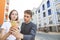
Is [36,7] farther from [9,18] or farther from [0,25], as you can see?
[0,25]

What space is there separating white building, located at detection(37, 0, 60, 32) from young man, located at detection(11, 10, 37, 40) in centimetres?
12

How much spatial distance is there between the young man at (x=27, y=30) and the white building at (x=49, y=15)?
0.39 feet

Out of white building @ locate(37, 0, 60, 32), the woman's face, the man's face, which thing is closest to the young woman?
the woman's face

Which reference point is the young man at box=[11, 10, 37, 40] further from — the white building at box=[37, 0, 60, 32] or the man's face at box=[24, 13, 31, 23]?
the white building at box=[37, 0, 60, 32]

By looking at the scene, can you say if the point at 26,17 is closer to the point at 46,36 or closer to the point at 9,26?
the point at 9,26

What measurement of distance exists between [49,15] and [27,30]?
373mm

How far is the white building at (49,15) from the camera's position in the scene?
144 centimetres

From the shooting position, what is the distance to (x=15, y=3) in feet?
5.10

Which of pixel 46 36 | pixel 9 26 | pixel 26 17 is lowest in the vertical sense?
pixel 46 36

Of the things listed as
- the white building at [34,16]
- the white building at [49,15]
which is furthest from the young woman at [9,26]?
the white building at [49,15]

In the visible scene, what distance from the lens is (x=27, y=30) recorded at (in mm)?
1387

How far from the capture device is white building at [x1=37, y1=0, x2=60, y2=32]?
1438 mm

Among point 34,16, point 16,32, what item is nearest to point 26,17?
point 34,16

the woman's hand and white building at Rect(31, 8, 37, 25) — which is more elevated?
white building at Rect(31, 8, 37, 25)
